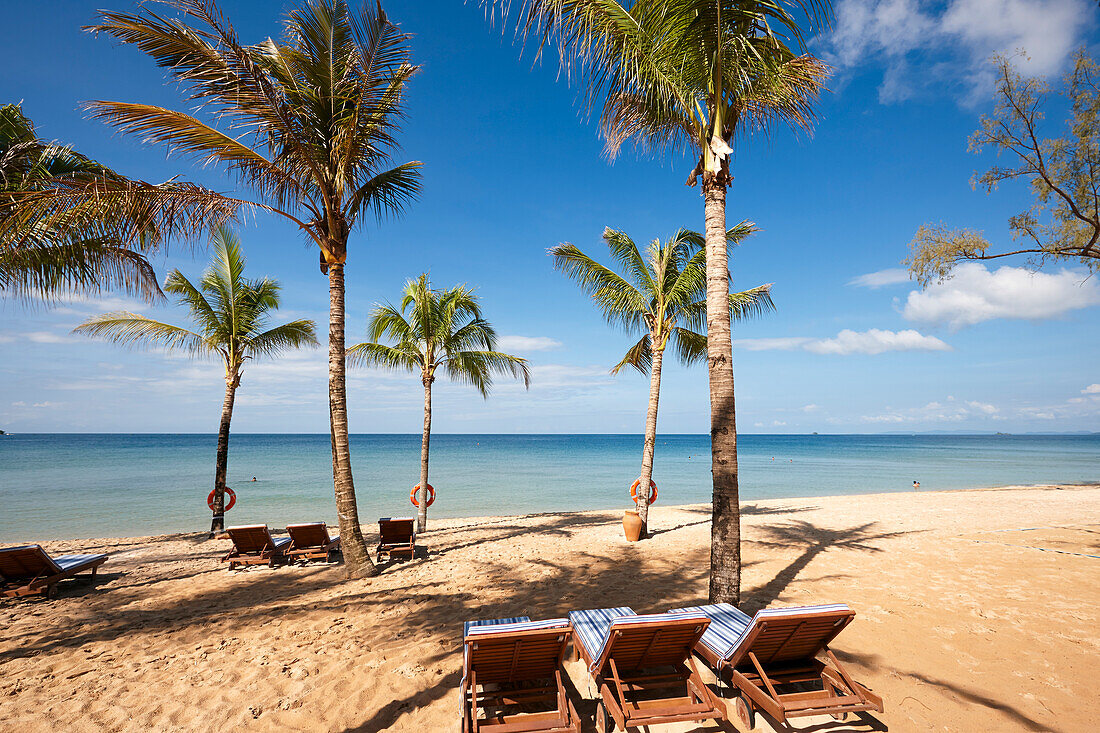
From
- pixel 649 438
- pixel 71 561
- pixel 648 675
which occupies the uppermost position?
pixel 649 438

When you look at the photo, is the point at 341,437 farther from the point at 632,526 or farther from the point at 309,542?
the point at 632,526

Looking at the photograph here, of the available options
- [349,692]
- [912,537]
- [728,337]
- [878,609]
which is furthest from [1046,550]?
[349,692]

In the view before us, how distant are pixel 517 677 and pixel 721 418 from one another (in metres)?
3.28

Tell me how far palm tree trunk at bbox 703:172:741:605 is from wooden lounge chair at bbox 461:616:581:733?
2368 millimetres

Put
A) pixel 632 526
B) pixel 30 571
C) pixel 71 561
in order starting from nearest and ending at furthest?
pixel 30 571, pixel 71 561, pixel 632 526

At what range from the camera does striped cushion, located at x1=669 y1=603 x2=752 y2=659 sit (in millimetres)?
3850

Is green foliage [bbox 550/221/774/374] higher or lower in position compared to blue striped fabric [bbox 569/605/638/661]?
higher

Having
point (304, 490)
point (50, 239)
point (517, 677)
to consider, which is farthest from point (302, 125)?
point (304, 490)

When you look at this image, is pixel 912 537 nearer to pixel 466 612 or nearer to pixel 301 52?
pixel 466 612

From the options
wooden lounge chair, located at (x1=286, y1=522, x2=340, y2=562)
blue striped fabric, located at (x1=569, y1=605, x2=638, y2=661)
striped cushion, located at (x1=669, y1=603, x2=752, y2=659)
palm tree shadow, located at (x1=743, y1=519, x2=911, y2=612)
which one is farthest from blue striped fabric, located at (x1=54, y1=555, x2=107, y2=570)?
palm tree shadow, located at (x1=743, y1=519, x2=911, y2=612)

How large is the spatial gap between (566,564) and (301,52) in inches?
356

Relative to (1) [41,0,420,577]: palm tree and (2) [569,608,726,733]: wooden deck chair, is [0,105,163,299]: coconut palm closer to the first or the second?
(1) [41,0,420,577]: palm tree

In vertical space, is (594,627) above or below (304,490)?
above

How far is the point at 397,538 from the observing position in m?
8.92
